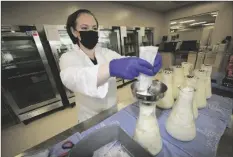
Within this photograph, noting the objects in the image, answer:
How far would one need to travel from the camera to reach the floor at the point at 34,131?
1.51m

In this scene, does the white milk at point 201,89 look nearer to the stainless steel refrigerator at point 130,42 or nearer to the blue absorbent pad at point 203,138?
the blue absorbent pad at point 203,138

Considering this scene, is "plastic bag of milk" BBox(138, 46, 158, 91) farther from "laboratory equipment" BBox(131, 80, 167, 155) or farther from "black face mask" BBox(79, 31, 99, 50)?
"black face mask" BBox(79, 31, 99, 50)

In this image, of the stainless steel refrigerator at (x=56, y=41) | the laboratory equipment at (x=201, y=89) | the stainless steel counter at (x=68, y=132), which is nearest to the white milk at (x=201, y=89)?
the laboratory equipment at (x=201, y=89)

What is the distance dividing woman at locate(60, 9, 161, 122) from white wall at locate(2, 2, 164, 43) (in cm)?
156

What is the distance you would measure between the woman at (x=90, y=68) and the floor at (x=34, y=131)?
1.77ft

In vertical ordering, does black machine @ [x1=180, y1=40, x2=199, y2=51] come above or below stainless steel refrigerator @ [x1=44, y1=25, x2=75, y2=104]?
below

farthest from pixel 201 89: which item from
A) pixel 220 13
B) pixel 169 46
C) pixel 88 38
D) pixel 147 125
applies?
pixel 169 46

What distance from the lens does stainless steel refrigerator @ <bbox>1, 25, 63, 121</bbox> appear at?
1.66 meters

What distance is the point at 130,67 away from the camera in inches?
17.9

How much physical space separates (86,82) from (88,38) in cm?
56

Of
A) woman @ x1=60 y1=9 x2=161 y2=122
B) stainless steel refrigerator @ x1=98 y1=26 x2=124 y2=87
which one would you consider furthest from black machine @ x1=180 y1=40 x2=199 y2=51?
woman @ x1=60 y1=9 x2=161 y2=122

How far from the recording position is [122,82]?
3.13 meters

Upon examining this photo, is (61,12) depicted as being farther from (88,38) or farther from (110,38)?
(88,38)

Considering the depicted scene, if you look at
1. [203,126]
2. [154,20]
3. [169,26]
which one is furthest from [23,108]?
[169,26]
